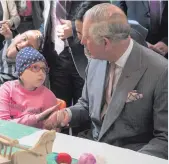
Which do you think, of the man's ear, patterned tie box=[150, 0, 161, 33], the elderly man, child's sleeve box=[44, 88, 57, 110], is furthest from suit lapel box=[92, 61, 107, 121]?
patterned tie box=[150, 0, 161, 33]

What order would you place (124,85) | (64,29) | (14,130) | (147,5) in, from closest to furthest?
(14,130), (124,85), (64,29), (147,5)

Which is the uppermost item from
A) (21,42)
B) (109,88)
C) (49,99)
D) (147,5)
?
(147,5)

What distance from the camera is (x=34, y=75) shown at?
62.3 inches

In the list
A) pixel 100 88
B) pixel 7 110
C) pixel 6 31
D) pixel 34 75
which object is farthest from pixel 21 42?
pixel 100 88

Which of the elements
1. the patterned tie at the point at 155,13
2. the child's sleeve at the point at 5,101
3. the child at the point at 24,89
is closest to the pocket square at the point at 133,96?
the child at the point at 24,89

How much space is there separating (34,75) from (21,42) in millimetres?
226

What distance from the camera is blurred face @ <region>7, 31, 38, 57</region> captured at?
5.59 ft

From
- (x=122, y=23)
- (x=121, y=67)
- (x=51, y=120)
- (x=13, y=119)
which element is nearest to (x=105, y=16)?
(x=122, y=23)

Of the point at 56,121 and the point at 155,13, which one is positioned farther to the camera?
the point at 155,13

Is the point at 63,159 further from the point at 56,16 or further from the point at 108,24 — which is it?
the point at 56,16

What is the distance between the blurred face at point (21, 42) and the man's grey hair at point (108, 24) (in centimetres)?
43

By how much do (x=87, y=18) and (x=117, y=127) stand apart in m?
0.43

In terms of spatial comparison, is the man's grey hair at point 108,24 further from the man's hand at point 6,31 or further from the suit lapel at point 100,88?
the man's hand at point 6,31

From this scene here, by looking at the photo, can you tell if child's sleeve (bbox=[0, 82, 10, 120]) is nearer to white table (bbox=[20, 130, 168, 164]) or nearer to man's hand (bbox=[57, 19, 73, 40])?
white table (bbox=[20, 130, 168, 164])
